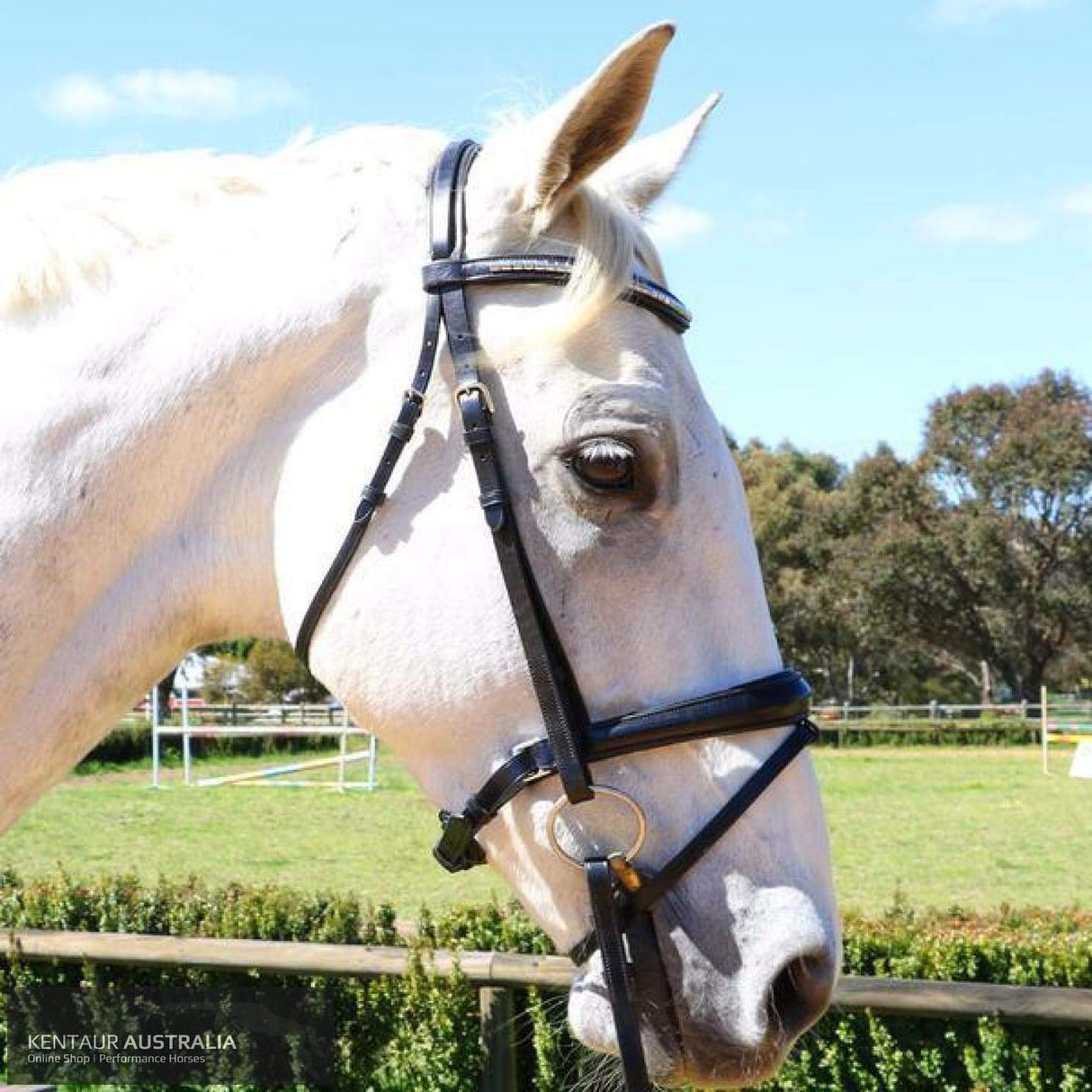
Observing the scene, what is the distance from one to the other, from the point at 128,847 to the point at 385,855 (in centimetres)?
320

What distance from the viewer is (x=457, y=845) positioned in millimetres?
1812

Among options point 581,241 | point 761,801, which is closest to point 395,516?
point 581,241

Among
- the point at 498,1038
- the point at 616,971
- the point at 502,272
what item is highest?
the point at 502,272

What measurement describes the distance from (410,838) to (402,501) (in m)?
14.7

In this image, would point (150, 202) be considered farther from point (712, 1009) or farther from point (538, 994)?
point (538, 994)

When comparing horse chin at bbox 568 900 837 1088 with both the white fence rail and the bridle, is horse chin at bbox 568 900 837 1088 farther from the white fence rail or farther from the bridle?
the white fence rail

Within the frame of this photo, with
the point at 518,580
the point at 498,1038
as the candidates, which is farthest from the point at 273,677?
the point at 518,580

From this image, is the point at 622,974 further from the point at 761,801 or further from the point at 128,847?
the point at 128,847

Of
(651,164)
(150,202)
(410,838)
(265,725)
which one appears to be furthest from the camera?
(265,725)

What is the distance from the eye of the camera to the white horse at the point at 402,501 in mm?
1727

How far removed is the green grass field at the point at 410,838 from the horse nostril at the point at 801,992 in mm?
6507

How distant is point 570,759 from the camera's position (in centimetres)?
171

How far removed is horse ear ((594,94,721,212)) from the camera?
2109mm

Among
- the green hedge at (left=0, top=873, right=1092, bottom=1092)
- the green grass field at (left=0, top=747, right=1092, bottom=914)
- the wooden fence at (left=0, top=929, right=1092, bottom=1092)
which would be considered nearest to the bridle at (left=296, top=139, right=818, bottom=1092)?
the wooden fence at (left=0, top=929, right=1092, bottom=1092)
